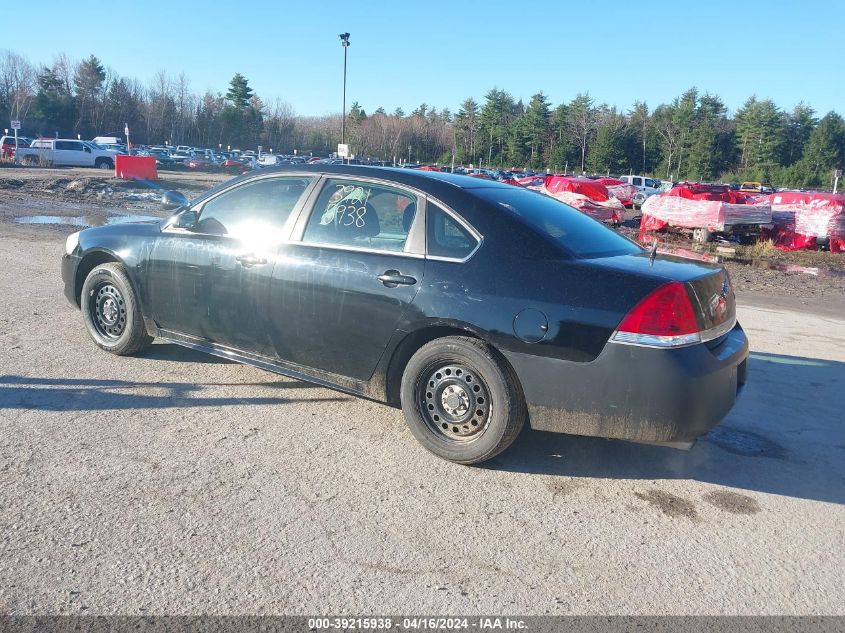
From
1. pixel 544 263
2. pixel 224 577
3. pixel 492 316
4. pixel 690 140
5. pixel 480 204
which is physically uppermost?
pixel 690 140

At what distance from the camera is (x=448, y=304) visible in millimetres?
3912

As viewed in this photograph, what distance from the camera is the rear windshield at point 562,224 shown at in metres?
4.11

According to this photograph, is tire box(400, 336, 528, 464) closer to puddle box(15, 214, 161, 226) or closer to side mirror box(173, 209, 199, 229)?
side mirror box(173, 209, 199, 229)

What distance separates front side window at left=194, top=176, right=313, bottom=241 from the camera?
4738mm

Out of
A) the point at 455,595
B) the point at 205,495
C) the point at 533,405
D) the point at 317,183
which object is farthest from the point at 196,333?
the point at 455,595

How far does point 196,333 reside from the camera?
504 centimetres

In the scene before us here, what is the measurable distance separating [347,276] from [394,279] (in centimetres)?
34

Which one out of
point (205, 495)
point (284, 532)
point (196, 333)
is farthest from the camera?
point (196, 333)

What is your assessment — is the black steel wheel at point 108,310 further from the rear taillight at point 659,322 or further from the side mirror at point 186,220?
the rear taillight at point 659,322

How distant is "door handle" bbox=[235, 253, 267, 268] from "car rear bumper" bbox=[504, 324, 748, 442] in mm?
1803

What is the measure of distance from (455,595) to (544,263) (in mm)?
1783

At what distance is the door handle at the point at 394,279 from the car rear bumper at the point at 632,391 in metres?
0.73

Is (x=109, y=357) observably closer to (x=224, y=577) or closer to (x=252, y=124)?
(x=224, y=577)

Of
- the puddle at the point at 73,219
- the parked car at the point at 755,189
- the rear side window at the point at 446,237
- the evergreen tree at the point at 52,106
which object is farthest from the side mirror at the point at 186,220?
the evergreen tree at the point at 52,106
